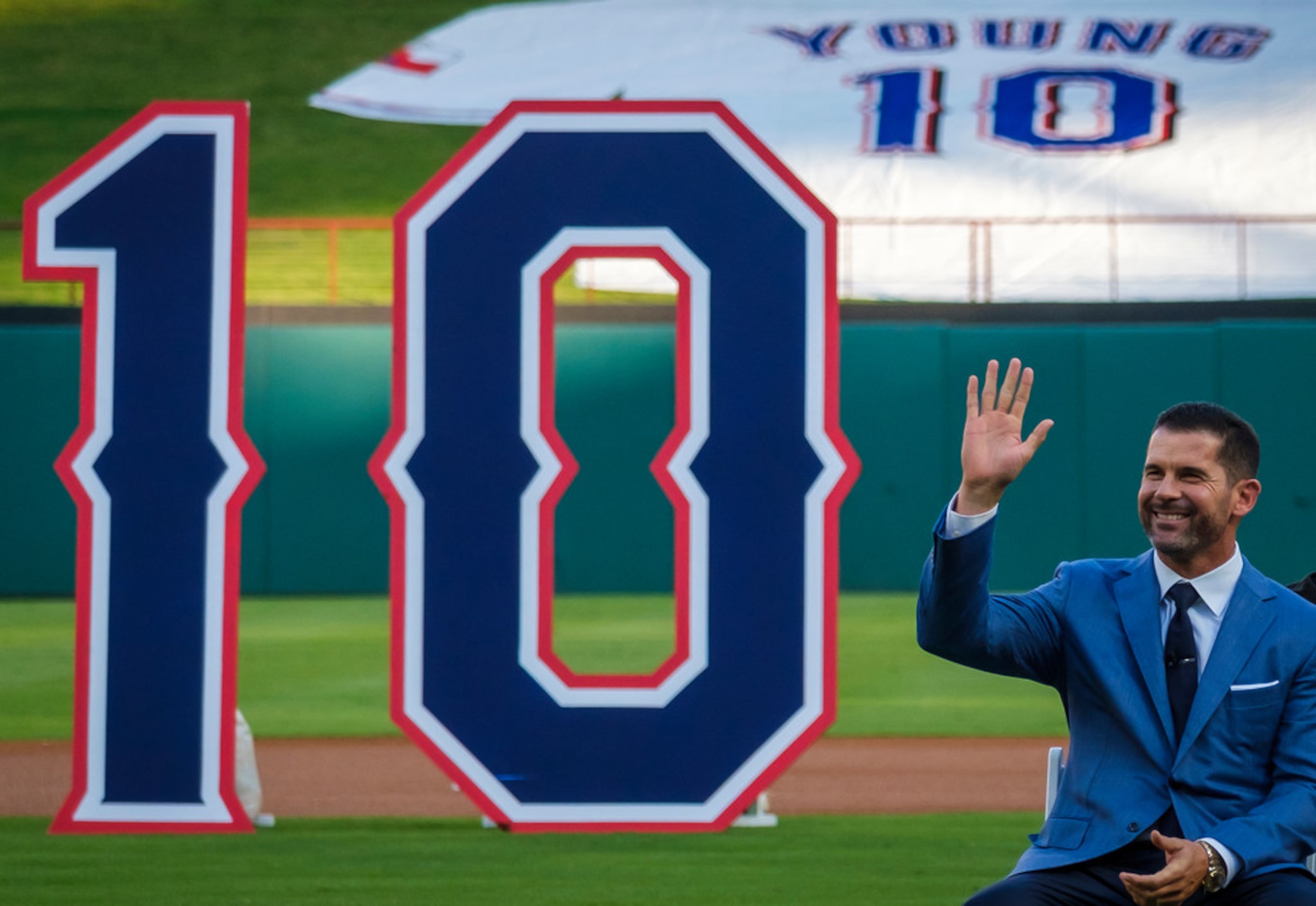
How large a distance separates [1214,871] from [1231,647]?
40 centimetres

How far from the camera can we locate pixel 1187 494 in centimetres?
306

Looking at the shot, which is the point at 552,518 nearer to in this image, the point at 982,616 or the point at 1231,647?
the point at 982,616

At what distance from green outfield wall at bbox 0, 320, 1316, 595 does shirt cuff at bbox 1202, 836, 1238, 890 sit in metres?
12.8

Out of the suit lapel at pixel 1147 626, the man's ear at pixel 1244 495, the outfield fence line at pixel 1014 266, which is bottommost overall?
the suit lapel at pixel 1147 626

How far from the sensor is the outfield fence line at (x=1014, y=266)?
65.8 ft

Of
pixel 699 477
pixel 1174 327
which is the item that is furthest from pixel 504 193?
pixel 1174 327

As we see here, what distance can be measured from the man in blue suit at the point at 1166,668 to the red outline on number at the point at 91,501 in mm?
2740

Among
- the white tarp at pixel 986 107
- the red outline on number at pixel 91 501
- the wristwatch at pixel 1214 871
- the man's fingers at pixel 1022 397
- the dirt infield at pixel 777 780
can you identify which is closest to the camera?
the wristwatch at pixel 1214 871

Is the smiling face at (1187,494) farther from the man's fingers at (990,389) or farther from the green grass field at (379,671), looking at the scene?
the green grass field at (379,671)

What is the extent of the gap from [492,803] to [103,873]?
1138 mm

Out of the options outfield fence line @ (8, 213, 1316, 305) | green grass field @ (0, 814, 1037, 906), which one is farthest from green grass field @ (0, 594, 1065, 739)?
outfield fence line @ (8, 213, 1316, 305)

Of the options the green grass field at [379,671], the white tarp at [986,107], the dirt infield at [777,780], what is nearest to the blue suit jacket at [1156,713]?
the dirt infield at [777,780]

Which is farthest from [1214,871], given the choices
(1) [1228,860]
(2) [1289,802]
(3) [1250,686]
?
(3) [1250,686]

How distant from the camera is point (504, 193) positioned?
5219mm
